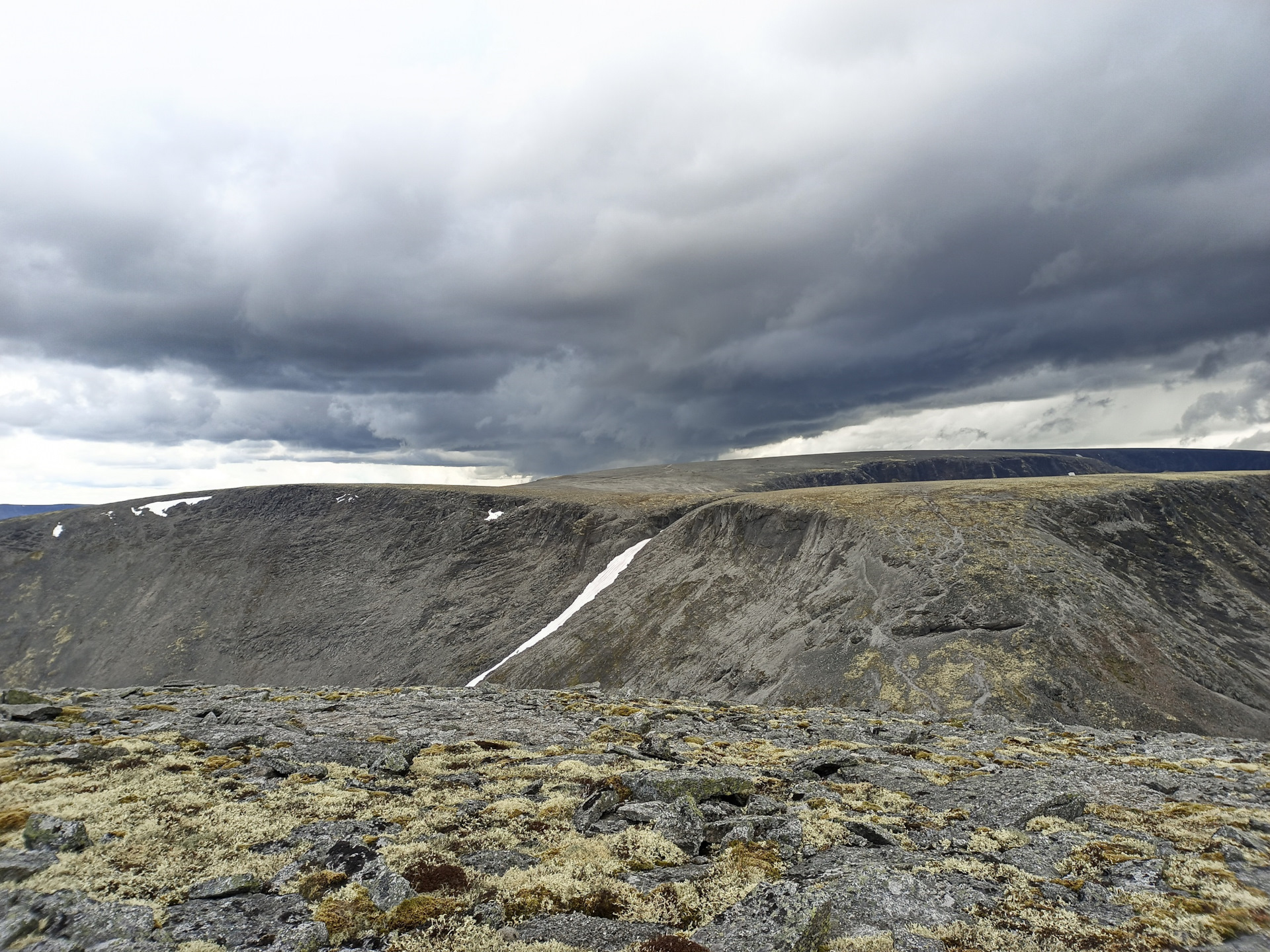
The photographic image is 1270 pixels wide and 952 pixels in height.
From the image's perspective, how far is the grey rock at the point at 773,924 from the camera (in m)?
9.26

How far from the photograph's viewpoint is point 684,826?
14086 millimetres

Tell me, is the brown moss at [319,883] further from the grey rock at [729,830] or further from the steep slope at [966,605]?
the steep slope at [966,605]

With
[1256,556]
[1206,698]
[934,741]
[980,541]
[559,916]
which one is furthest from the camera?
[1256,556]

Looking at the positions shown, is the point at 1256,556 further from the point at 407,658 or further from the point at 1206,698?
the point at 407,658

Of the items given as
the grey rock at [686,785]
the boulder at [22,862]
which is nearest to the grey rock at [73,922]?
the boulder at [22,862]

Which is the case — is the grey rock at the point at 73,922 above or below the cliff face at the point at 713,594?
above

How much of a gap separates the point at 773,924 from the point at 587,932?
9.89 feet

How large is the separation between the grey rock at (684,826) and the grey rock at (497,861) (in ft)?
9.82

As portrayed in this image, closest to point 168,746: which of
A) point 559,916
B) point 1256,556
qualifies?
point 559,916

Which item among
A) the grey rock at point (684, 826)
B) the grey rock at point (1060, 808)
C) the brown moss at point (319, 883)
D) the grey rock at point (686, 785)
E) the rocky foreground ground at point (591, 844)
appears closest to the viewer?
the rocky foreground ground at point (591, 844)

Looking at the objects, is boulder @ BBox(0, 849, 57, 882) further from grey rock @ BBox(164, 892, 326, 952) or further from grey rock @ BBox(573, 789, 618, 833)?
grey rock @ BBox(573, 789, 618, 833)

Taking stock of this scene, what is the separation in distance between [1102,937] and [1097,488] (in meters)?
76.5

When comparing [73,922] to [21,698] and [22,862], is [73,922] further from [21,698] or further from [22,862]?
[21,698]

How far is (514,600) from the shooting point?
293 feet
